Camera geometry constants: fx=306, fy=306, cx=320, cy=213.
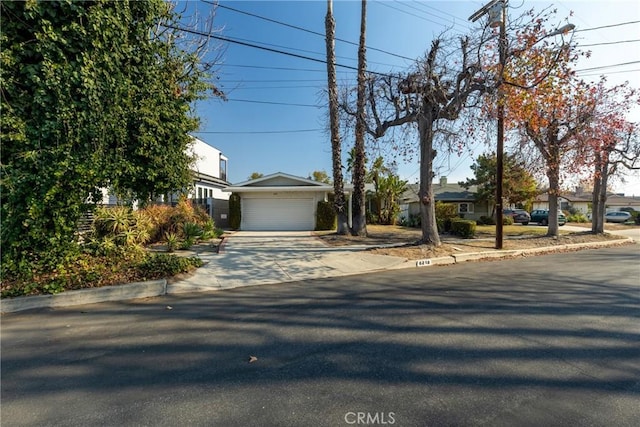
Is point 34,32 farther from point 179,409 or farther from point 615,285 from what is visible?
point 615,285

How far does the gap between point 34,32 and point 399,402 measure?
293 inches

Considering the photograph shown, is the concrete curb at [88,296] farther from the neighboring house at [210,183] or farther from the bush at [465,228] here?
the bush at [465,228]

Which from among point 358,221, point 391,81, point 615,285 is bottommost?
point 615,285

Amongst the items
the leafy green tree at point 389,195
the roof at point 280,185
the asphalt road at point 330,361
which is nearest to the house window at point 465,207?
the leafy green tree at point 389,195

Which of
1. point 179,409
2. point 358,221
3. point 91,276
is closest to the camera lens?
point 179,409

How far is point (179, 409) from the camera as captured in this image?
7.89 ft

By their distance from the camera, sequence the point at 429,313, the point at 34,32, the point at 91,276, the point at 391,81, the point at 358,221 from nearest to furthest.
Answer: the point at 429,313
the point at 34,32
the point at 91,276
the point at 391,81
the point at 358,221

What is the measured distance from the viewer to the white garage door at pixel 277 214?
18453mm

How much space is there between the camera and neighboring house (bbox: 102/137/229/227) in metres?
17.5

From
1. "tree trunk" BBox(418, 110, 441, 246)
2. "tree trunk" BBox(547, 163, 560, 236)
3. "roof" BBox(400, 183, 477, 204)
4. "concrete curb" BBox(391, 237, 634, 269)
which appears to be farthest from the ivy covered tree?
"roof" BBox(400, 183, 477, 204)

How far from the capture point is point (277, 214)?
1845 cm

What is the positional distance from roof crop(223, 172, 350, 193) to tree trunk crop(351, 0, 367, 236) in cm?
384

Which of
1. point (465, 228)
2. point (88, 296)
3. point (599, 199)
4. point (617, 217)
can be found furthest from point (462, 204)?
point (88, 296)

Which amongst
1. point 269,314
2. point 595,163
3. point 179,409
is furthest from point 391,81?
point 595,163
